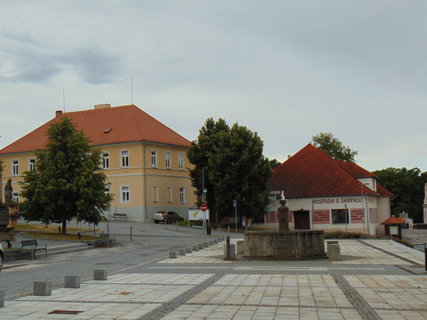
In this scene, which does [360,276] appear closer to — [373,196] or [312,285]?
[312,285]

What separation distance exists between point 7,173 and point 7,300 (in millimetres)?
60800

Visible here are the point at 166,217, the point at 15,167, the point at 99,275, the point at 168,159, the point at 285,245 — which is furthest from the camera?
the point at 15,167

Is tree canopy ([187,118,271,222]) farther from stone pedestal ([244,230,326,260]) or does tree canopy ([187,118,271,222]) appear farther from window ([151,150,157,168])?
stone pedestal ([244,230,326,260])

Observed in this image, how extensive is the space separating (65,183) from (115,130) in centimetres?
2786

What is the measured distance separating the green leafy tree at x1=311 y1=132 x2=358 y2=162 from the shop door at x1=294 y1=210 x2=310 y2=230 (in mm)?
28563

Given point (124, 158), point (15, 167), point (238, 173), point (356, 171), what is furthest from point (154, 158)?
point (356, 171)

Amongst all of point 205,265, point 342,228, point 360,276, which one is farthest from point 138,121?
point 360,276

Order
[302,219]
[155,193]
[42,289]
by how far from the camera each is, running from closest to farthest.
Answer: [42,289] → [302,219] → [155,193]

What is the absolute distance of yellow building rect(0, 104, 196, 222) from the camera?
62.9 metres

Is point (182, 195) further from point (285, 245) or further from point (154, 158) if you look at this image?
point (285, 245)

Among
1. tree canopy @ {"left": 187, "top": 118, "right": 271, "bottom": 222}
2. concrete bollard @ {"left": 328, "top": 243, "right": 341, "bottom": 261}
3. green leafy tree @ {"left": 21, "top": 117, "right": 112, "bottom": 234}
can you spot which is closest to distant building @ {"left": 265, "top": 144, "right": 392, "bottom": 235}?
tree canopy @ {"left": 187, "top": 118, "right": 271, "bottom": 222}

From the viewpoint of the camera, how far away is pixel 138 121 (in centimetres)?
6731

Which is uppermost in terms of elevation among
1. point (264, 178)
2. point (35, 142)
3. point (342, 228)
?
point (35, 142)

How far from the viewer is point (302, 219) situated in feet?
188
